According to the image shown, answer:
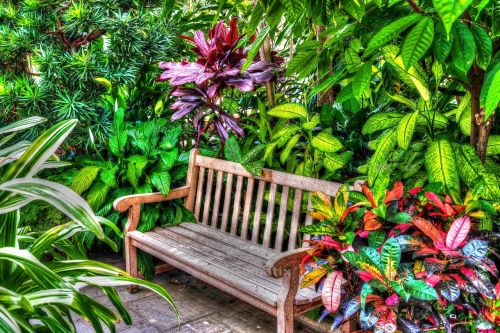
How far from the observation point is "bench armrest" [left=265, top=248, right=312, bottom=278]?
1601mm

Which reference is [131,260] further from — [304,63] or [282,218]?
[304,63]

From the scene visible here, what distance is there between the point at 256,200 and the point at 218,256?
1.54ft

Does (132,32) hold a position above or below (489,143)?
above

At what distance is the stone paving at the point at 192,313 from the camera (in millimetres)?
2301

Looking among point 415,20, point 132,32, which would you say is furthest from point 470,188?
point 132,32

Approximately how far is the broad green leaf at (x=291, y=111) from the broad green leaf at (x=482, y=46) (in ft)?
3.77

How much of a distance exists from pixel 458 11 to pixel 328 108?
1874mm

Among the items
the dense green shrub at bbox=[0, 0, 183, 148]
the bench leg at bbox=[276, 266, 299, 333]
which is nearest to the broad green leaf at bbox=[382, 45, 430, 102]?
the bench leg at bbox=[276, 266, 299, 333]

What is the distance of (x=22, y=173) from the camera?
4.43 ft

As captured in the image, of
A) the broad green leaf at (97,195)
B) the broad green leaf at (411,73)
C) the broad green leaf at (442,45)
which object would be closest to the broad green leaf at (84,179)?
the broad green leaf at (97,195)

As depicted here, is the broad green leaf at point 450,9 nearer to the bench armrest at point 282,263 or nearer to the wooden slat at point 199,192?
the bench armrest at point 282,263

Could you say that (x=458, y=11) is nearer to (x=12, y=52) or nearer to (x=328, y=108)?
(x=328, y=108)

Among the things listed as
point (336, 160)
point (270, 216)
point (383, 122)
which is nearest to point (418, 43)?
point (383, 122)

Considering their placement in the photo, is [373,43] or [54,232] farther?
[54,232]
